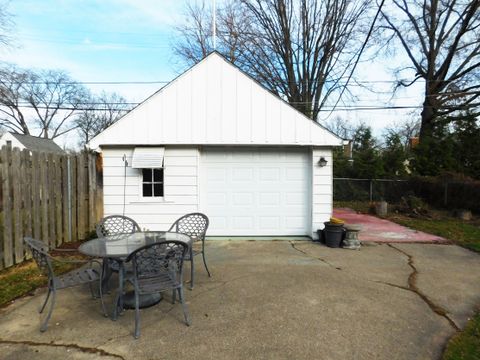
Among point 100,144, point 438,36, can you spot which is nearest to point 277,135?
point 100,144

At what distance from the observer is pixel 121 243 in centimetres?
418

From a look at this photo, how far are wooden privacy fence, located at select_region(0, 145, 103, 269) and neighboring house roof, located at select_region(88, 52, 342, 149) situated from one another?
92cm

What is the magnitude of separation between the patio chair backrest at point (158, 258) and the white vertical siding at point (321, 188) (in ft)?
15.8

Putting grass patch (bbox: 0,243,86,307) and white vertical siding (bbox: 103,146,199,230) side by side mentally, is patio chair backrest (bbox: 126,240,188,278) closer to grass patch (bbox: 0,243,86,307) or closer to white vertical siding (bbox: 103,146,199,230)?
grass patch (bbox: 0,243,86,307)

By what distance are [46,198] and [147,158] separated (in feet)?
7.34

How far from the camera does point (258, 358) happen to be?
2.85m

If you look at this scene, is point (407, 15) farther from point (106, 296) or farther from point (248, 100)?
point (106, 296)

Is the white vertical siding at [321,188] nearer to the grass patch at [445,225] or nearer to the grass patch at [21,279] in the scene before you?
the grass patch at [445,225]

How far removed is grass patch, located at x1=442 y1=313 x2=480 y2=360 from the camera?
2.90 metres

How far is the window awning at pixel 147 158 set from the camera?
749cm

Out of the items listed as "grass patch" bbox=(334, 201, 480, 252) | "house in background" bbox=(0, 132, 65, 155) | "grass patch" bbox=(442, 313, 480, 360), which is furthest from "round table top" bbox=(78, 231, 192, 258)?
"house in background" bbox=(0, 132, 65, 155)

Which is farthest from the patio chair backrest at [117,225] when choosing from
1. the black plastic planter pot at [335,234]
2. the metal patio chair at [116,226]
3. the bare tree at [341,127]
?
the bare tree at [341,127]

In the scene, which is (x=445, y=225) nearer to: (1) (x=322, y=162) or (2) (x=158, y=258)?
(1) (x=322, y=162)

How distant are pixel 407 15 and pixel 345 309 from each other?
22274mm
